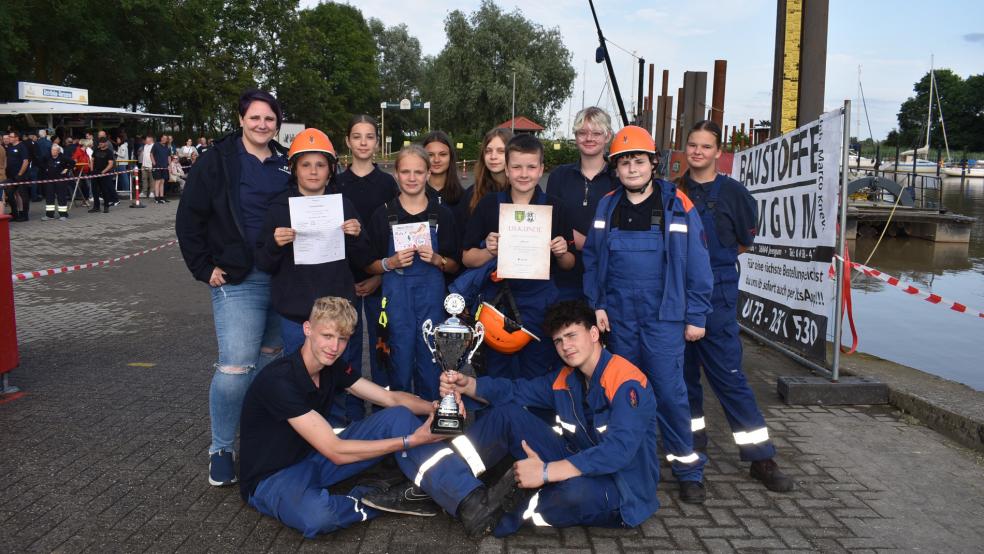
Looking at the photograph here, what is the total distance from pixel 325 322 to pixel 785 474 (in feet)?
9.41

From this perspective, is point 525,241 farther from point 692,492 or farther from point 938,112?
point 938,112

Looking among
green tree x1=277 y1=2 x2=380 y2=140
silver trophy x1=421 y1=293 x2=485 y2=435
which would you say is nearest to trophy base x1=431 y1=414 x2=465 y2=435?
silver trophy x1=421 y1=293 x2=485 y2=435

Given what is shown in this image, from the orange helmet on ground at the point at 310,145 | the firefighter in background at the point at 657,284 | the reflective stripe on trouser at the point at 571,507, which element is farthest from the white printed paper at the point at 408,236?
the reflective stripe on trouser at the point at 571,507

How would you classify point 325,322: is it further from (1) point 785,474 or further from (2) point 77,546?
(1) point 785,474

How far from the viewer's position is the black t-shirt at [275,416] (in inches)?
146

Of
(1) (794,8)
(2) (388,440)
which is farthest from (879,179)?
(2) (388,440)

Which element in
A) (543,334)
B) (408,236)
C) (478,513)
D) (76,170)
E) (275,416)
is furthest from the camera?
(76,170)

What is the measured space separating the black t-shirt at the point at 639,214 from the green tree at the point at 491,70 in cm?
5081

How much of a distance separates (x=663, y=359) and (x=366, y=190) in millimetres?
2412

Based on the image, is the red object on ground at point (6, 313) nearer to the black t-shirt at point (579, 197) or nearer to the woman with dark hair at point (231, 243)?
the woman with dark hair at point (231, 243)

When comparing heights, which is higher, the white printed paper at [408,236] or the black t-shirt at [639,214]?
the black t-shirt at [639,214]

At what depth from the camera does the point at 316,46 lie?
64.5 meters

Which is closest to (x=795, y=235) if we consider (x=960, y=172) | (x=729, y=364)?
(x=729, y=364)

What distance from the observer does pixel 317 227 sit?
4.20 metres
